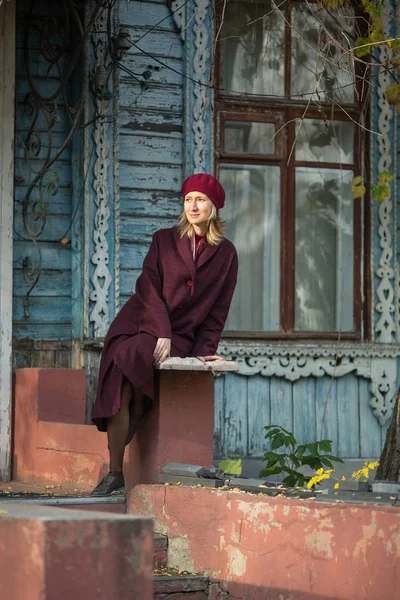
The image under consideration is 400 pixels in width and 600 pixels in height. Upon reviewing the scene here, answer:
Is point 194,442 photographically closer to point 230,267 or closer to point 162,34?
point 230,267

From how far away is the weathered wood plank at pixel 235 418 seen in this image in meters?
8.63

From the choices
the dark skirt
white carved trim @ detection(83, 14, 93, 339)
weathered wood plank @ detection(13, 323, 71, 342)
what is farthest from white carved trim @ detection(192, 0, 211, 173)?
the dark skirt

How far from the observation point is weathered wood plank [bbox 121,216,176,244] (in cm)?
849

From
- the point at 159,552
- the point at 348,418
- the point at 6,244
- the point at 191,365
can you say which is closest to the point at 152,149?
the point at 6,244

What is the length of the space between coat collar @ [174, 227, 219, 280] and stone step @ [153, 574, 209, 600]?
1608 millimetres

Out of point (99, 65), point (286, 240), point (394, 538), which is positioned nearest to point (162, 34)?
point (99, 65)

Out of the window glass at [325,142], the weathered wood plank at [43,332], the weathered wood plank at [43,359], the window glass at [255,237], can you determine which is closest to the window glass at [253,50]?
the window glass at [325,142]

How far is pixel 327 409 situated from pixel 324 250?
123cm

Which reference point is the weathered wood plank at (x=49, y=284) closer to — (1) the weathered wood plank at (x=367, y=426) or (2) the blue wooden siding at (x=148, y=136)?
(2) the blue wooden siding at (x=148, y=136)

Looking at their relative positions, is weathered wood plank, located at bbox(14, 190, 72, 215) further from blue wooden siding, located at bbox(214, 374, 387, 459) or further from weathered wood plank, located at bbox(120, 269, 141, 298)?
blue wooden siding, located at bbox(214, 374, 387, 459)

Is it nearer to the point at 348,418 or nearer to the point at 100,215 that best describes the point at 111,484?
the point at 100,215

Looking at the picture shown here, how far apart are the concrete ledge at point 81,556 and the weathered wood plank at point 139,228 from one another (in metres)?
4.76

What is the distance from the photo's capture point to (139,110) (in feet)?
28.1

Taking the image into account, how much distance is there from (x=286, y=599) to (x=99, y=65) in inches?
176
